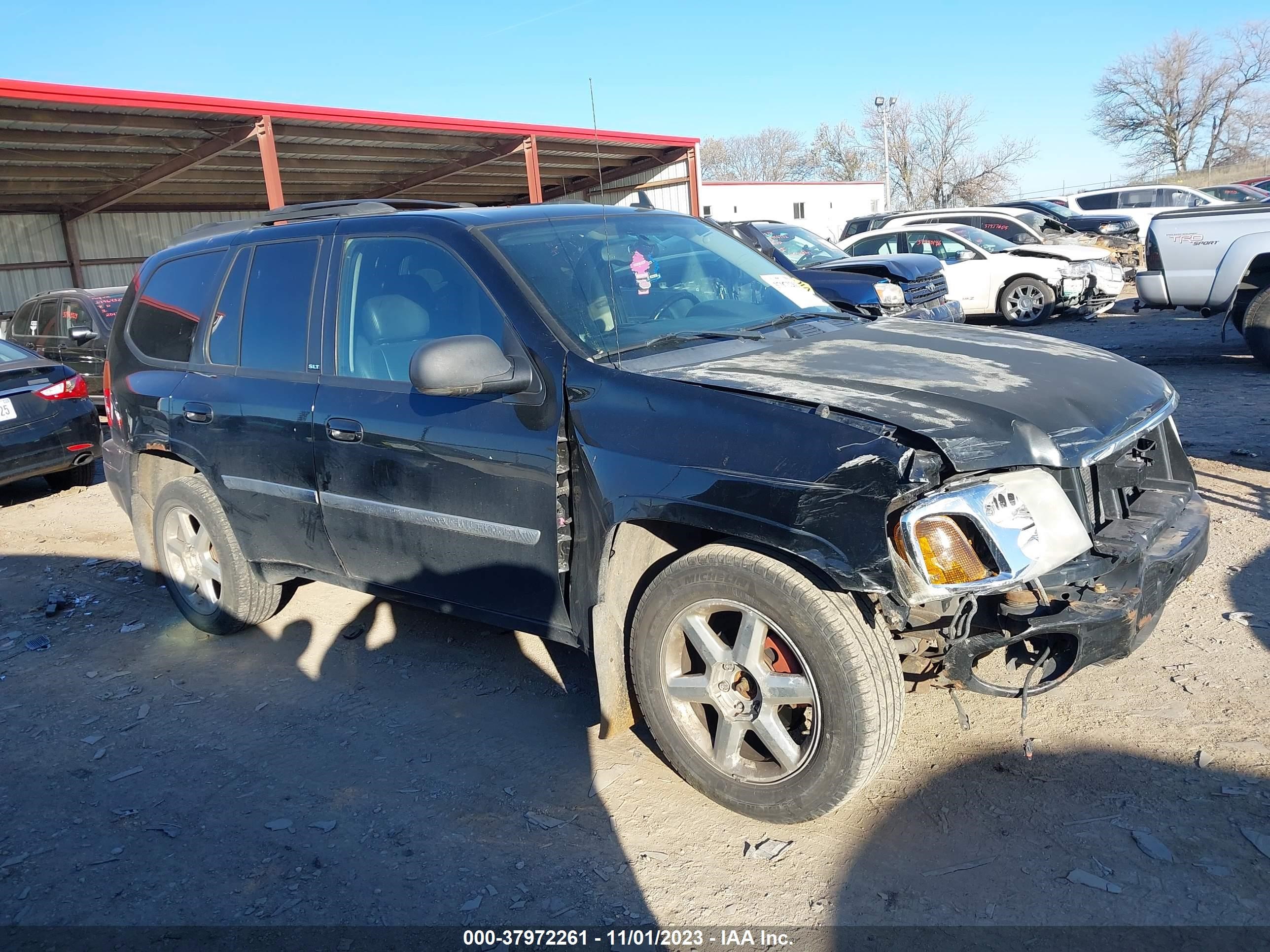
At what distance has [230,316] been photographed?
14.7 ft

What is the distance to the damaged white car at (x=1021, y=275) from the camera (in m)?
13.7

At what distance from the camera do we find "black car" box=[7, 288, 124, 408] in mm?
11195

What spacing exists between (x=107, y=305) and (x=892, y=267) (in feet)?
30.2

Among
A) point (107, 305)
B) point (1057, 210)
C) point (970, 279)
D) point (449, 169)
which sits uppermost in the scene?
point (449, 169)

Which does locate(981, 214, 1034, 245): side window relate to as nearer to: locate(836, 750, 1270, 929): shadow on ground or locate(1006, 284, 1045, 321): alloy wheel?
locate(1006, 284, 1045, 321): alloy wheel

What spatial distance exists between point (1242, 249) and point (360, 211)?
8.21 m

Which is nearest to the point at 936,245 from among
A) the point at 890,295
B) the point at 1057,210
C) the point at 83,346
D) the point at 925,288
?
the point at 925,288

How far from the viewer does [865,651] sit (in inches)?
107

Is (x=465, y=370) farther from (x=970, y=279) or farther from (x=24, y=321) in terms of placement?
(x=970, y=279)

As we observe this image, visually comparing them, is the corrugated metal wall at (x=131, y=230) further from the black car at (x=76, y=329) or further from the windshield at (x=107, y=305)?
the windshield at (x=107, y=305)

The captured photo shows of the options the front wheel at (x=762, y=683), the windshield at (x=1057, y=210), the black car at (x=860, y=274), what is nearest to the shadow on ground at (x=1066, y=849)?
the front wheel at (x=762, y=683)

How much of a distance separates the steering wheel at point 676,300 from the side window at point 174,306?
7.57 feet

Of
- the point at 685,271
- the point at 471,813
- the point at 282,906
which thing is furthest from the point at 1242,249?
the point at 282,906

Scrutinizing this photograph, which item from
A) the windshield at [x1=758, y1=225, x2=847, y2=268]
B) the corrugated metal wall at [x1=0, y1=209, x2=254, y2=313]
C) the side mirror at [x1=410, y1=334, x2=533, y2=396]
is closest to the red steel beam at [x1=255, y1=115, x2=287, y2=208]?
the windshield at [x1=758, y1=225, x2=847, y2=268]
